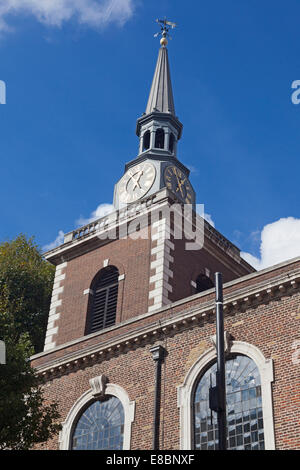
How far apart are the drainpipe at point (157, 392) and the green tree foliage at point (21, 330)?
2.94 meters

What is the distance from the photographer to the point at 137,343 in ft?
75.1

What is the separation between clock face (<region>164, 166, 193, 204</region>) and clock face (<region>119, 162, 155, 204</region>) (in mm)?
778

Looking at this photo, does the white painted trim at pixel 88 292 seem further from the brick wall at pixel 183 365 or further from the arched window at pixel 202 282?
the brick wall at pixel 183 365

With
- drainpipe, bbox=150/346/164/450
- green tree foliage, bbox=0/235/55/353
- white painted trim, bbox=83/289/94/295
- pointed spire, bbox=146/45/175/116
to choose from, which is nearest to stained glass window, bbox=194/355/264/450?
drainpipe, bbox=150/346/164/450

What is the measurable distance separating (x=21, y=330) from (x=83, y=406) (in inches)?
660

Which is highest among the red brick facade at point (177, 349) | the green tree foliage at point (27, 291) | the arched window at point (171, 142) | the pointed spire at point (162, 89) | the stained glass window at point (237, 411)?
the pointed spire at point (162, 89)

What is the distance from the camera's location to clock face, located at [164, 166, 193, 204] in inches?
1329

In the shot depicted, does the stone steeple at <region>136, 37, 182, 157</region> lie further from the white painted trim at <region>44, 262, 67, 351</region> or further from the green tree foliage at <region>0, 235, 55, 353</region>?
the green tree foliage at <region>0, 235, 55, 353</region>

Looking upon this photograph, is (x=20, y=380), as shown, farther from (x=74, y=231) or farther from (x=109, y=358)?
(x=74, y=231)

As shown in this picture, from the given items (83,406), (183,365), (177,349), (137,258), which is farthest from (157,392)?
(137,258)

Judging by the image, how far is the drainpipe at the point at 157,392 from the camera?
20.5 m

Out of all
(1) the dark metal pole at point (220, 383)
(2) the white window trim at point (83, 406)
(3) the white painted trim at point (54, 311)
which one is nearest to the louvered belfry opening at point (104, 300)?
(3) the white painted trim at point (54, 311)

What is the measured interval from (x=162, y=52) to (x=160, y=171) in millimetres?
12855
